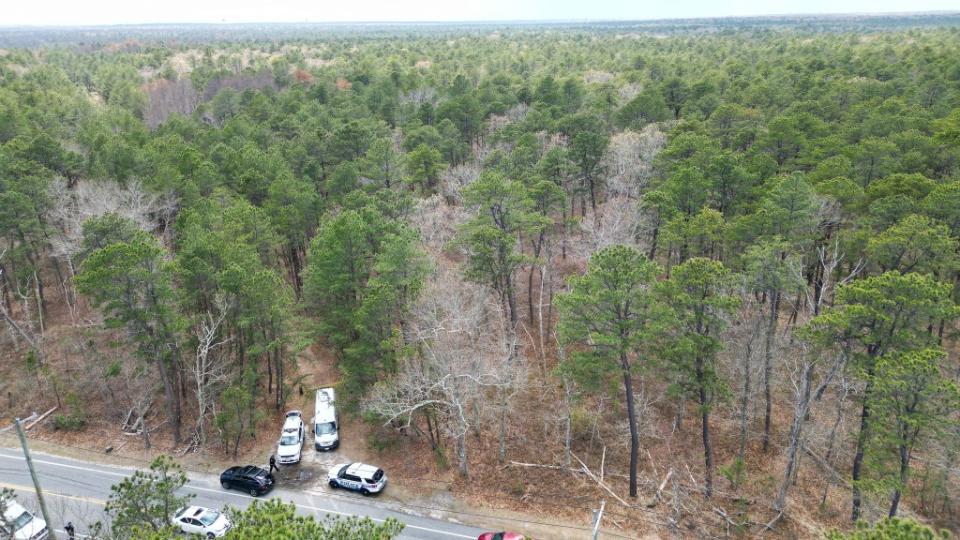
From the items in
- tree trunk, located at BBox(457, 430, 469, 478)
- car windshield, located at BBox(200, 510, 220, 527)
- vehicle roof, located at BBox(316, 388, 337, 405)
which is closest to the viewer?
car windshield, located at BBox(200, 510, 220, 527)

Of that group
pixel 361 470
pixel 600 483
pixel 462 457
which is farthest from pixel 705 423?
pixel 361 470

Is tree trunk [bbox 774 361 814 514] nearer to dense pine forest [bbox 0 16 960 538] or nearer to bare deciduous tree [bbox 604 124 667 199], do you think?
dense pine forest [bbox 0 16 960 538]

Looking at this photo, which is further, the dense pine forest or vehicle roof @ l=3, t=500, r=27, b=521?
vehicle roof @ l=3, t=500, r=27, b=521

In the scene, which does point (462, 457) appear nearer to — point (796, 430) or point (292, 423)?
point (292, 423)

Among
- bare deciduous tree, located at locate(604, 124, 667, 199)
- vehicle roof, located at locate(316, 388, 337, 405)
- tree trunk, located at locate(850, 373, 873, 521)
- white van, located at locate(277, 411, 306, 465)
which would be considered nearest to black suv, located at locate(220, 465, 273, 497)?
white van, located at locate(277, 411, 306, 465)

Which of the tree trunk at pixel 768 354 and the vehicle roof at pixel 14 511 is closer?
the vehicle roof at pixel 14 511

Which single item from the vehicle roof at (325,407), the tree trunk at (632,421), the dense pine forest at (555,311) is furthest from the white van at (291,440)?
the tree trunk at (632,421)

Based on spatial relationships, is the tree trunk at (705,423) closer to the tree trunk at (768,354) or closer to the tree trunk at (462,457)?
the tree trunk at (768,354)
